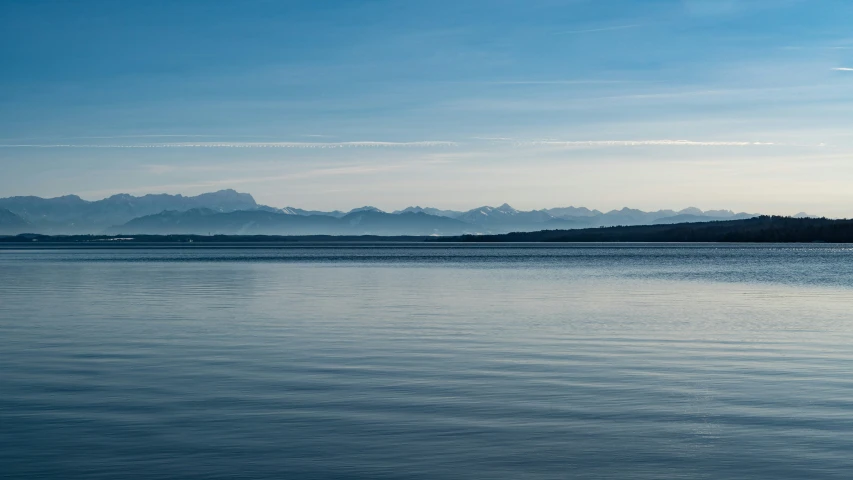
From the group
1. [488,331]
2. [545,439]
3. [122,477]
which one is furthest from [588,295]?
[122,477]

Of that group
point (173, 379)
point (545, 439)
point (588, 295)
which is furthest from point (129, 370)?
point (588, 295)

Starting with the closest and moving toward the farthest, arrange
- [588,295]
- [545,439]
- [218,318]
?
[545,439], [218,318], [588,295]

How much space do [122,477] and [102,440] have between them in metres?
1.85

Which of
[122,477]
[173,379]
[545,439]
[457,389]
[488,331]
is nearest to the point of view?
[122,477]

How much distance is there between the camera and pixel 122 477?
1009 cm

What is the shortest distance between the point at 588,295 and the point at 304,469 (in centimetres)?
3016

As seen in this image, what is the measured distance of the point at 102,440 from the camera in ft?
38.5

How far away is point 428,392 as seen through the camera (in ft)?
50.0

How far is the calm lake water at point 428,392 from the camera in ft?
35.2

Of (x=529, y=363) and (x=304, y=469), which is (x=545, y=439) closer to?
(x=304, y=469)

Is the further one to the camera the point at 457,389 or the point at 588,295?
the point at 588,295

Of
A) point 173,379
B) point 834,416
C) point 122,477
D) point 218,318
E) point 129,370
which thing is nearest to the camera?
point 122,477

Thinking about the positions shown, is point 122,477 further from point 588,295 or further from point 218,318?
point 588,295

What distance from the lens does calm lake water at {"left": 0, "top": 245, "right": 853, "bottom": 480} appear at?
1073 centimetres
